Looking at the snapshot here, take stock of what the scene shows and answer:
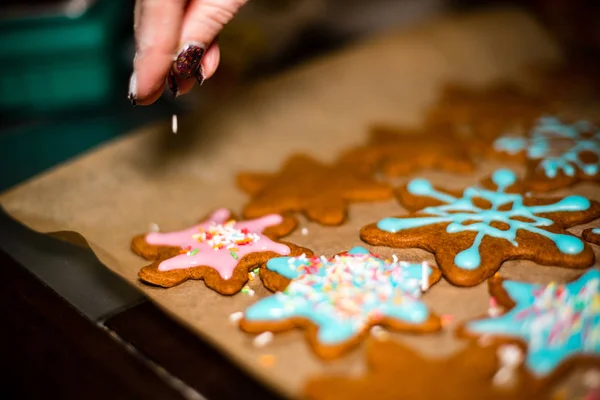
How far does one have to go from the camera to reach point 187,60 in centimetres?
94

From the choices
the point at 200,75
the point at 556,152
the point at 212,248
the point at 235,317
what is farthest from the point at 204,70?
the point at 556,152

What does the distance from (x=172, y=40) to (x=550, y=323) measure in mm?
671

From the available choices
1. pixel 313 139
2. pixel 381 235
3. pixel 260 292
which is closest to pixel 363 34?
pixel 313 139

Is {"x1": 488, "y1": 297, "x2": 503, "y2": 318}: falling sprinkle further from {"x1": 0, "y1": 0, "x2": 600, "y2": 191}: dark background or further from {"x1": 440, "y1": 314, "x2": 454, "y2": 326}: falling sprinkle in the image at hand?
{"x1": 0, "y1": 0, "x2": 600, "y2": 191}: dark background

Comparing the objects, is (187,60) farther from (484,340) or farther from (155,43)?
(484,340)

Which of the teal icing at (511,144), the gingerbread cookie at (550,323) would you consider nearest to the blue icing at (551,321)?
the gingerbread cookie at (550,323)

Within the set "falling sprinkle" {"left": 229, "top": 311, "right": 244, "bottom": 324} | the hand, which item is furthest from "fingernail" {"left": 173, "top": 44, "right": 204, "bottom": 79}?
"falling sprinkle" {"left": 229, "top": 311, "right": 244, "bottom": 324}

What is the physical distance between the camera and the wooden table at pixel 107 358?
0.73m

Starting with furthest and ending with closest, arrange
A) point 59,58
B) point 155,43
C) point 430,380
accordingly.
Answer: point 59,58 → point 155,43 → point 430,380

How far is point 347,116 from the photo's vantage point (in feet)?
4.87

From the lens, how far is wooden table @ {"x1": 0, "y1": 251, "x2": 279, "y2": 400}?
73 centimetres

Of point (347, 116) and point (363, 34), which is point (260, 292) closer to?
point (347, 116)

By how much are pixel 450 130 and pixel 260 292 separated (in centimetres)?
74

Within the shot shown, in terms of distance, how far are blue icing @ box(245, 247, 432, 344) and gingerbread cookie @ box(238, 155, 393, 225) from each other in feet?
0.62
